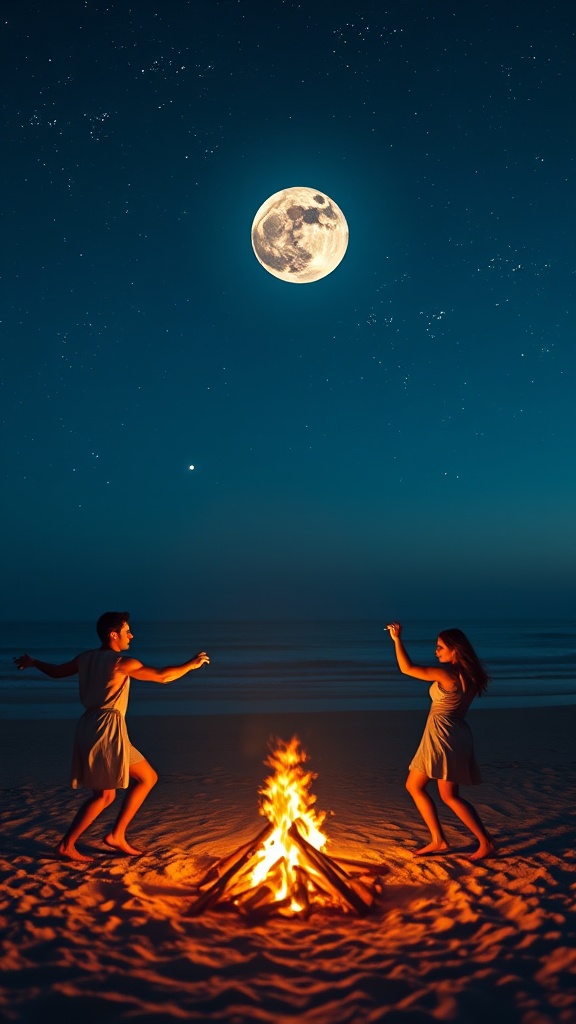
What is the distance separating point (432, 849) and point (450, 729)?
1126mm

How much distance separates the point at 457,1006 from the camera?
3609 millimetres

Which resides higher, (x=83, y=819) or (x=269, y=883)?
(x=83, y=819)

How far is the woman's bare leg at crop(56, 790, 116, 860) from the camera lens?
535 cm

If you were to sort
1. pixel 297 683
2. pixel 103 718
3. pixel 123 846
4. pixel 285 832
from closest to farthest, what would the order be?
pixel 285 832
pixel 103 718
pixel 123 846
pixel 297 683

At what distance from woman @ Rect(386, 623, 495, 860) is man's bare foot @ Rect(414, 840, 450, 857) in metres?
0.30

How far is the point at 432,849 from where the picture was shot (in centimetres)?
585

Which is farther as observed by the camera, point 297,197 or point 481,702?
point 481,702

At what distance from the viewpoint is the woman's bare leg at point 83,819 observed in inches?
211

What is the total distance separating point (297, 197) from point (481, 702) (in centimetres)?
1286

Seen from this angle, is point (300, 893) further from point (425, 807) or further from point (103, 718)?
point (103, 718)

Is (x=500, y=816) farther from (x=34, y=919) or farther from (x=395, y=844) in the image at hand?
(x=34, y=919)

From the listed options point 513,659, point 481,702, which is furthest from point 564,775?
point 513,659

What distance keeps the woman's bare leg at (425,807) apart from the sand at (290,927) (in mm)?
136

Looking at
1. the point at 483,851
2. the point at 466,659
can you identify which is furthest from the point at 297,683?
the point at 466,659
